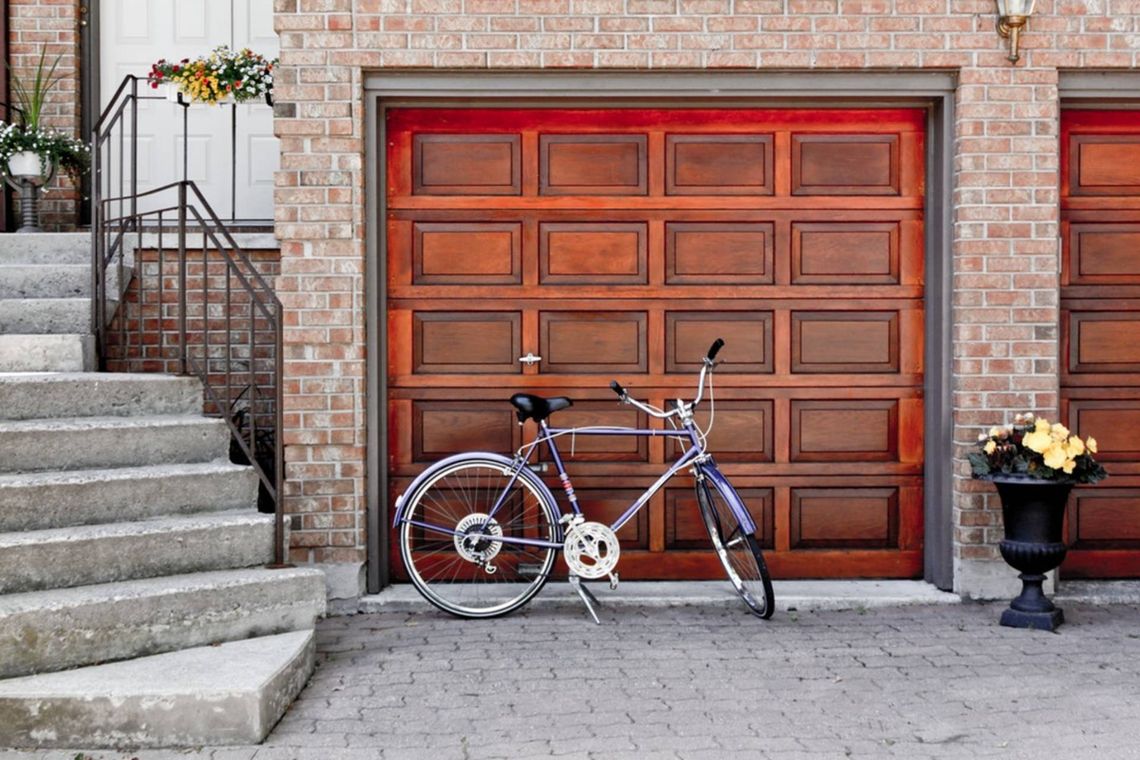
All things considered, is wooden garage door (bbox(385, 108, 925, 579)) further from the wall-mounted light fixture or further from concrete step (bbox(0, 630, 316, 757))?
concrete step (bbox(0, 630, 316, 757))

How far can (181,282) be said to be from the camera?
492 centimetres

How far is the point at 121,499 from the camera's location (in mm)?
4293

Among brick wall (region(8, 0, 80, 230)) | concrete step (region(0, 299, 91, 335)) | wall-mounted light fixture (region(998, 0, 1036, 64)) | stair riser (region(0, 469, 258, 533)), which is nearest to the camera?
stair riser (region(0, 469, 258, 533))

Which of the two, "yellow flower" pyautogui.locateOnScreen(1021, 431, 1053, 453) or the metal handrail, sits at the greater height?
the metal handrail

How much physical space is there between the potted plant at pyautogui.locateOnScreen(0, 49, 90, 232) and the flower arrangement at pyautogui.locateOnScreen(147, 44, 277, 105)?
0.78m

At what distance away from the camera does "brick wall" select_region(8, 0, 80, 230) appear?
21.3 feet

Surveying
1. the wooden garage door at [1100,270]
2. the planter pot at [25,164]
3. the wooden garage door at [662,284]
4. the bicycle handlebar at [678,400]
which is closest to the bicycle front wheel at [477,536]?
the wooden garage door at [662,284]

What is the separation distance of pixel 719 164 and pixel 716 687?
104 inches

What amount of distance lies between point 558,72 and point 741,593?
8.52ft

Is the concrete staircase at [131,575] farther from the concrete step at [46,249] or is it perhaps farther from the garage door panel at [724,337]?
the garage door panel at [724,337]

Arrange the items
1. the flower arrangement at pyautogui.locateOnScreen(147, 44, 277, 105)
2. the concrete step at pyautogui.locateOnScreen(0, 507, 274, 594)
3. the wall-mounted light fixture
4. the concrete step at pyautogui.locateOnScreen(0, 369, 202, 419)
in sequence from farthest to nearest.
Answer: the flower arrangement at pyautogui.locateOnScreen(147, 44, 277, 105) → the wall-mounted light fixture → the concrete step at pyautogui.locateOnScreen(0, 369, 202, 419) → the concrete step at pyautogui.locateOnScreen(0, 507, 274, 594)

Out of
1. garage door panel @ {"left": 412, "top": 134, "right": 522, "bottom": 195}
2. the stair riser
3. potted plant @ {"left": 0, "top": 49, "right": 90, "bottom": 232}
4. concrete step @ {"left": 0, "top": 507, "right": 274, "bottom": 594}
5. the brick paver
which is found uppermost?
potted plant @ {"left": 0, "top": 49, "right": 90, "bottom": 232}

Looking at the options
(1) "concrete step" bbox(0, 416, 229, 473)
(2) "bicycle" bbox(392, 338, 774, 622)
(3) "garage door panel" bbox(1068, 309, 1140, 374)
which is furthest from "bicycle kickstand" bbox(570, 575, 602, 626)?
(3) "garage door panel" bbox(1068, 309, 1140, 374)

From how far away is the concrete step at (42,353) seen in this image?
5.02 meters
